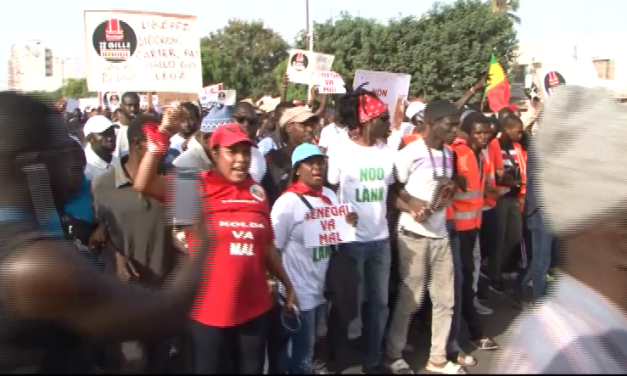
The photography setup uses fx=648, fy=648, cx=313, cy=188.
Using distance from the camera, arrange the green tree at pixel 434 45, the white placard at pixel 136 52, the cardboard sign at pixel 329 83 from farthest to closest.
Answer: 1. the green tree at pixel 434 45
2. the cardboard sign at pixel 329 83
3. the white placard at pixel 136 52

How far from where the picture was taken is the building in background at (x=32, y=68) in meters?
2.22

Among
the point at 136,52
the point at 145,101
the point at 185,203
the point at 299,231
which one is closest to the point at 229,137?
the point at 299,231

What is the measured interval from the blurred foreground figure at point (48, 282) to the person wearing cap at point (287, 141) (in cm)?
317

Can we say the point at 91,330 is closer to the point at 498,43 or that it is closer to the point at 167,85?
the point at 167,85

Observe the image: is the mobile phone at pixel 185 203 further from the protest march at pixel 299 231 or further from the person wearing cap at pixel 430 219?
the person wearing cap at pixel 430 219

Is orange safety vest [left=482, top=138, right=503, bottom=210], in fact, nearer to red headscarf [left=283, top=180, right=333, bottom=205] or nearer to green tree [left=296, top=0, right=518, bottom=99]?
red headscarf [left=283, top=180, right=333, bottom=205]

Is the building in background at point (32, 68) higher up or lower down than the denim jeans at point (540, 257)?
higher up

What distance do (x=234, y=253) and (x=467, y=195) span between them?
231 centimetres

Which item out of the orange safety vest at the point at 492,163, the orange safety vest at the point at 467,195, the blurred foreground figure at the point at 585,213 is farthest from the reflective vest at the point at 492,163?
the blurred foreground figure at the point at 585,213

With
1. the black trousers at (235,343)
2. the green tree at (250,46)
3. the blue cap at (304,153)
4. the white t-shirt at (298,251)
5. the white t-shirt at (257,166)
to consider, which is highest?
the green tree at (250,46)

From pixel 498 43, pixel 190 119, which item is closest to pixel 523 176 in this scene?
pixel 190 119

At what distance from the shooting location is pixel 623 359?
3.88 ft

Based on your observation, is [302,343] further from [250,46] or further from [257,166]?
[250,46]

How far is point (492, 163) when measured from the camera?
19.5ft
